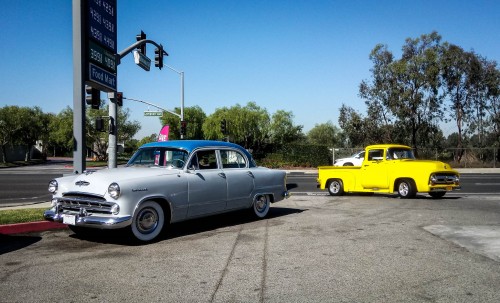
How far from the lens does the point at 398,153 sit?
1463 centimetres

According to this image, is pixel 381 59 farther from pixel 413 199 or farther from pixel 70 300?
pixel 70 300

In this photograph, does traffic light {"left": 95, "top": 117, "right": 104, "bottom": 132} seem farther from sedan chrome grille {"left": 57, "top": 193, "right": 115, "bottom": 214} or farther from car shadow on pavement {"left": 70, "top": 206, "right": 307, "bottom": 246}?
sedan chrome grille {"left": 57, "top": 193, "right": 115, "bottom": 214}

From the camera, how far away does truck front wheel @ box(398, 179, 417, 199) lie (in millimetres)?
13984

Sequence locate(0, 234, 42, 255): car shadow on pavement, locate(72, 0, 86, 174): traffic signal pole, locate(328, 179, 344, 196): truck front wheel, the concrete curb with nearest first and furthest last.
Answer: locate(0, 234, 42, 255): car shadow on pavement
the concrete curb
locate(72, 0, 86, 174): traffic signal pole
locate(328, 179, 344, 196): truck front wheel

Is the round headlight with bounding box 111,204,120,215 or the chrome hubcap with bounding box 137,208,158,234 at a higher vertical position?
the round headlight with bounding box 111,204,120,215

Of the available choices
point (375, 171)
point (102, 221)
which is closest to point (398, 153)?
point (375, 171)

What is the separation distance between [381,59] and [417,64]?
3.19 meters

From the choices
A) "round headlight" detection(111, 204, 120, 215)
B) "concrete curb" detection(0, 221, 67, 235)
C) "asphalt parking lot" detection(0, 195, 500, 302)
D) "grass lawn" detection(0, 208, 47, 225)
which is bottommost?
"asphalt parking lot" detection(0, 195, 500, 302)

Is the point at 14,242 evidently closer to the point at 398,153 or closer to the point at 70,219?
the point at 70,219

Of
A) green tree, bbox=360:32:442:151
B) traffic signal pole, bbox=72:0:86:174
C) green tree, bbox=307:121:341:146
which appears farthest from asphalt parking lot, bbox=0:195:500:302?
green tree, bbox=307:121:341:146

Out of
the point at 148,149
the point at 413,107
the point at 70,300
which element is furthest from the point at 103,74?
the point at 413,107

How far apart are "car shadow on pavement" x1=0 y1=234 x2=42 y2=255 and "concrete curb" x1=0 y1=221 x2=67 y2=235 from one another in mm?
208

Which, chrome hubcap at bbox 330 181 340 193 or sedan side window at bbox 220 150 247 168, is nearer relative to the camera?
sedan side window at bbox 220 150 247 168

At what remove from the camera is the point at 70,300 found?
14.0 ft
